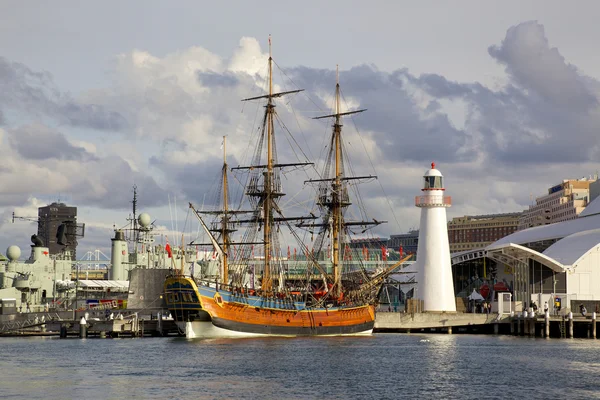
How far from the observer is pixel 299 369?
6550 cm

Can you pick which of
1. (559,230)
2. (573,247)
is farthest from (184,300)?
(559,230)

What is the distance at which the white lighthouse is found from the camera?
102562 mm

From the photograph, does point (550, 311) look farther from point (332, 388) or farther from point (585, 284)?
point (332, 388)

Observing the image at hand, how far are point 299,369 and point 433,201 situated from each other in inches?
Result: 1634

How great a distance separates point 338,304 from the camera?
10481 cm

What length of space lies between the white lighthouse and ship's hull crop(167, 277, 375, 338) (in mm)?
6611

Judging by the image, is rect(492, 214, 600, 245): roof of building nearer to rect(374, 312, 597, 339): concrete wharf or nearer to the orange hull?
rect(374, 312, 597, 339): concrete wharf

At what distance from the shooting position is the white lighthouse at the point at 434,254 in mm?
102562

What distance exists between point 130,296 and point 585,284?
48.9 metres

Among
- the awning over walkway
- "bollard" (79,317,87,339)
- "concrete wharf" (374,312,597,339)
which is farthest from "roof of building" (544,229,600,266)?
"bollard" (79,317,87,339)

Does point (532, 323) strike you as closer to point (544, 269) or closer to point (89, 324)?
point (544, 269)

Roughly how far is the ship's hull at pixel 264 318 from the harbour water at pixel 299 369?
8.54ft

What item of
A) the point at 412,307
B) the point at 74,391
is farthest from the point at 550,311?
the point at 74,391

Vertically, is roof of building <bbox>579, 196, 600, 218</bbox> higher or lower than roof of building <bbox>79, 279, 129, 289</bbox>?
higher
